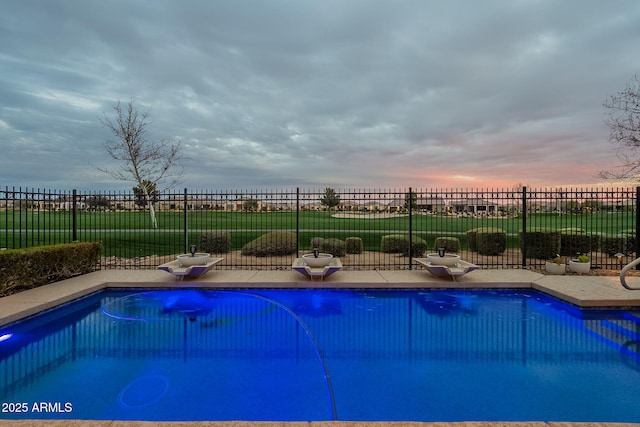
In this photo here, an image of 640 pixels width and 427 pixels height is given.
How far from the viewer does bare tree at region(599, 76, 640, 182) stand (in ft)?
32.3

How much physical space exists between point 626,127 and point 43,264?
17.6 meters

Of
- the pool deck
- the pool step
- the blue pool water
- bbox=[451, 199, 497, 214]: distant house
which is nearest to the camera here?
the blue pool water

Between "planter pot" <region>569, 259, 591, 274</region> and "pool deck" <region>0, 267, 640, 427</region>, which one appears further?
"planter pot" <region>569, 259, 591, 274</region>

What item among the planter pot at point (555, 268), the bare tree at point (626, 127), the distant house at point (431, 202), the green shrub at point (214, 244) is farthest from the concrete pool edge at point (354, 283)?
the bare tree at point (626, 127)

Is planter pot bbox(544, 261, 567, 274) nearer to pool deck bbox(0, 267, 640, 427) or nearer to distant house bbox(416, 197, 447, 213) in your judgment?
pool deck bbox(0, 267, 640, 427)

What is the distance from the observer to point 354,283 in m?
6.99

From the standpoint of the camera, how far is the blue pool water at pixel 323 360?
117 inches

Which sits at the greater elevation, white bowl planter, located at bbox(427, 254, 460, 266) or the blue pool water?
white bowl planter, located at bbox(427, 254, 460, 266)

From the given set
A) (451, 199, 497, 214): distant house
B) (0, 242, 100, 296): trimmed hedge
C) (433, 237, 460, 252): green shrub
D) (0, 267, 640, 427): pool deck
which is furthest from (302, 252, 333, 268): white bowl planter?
(433, 237, 460, 252): green shrub

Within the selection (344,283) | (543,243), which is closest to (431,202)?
(543,243)

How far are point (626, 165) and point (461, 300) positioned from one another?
9.25 meters

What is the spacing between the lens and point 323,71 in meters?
11.0

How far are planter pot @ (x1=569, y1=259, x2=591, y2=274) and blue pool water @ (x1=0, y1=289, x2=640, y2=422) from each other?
2778mm

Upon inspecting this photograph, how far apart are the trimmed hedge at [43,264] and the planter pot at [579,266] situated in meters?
13.3
